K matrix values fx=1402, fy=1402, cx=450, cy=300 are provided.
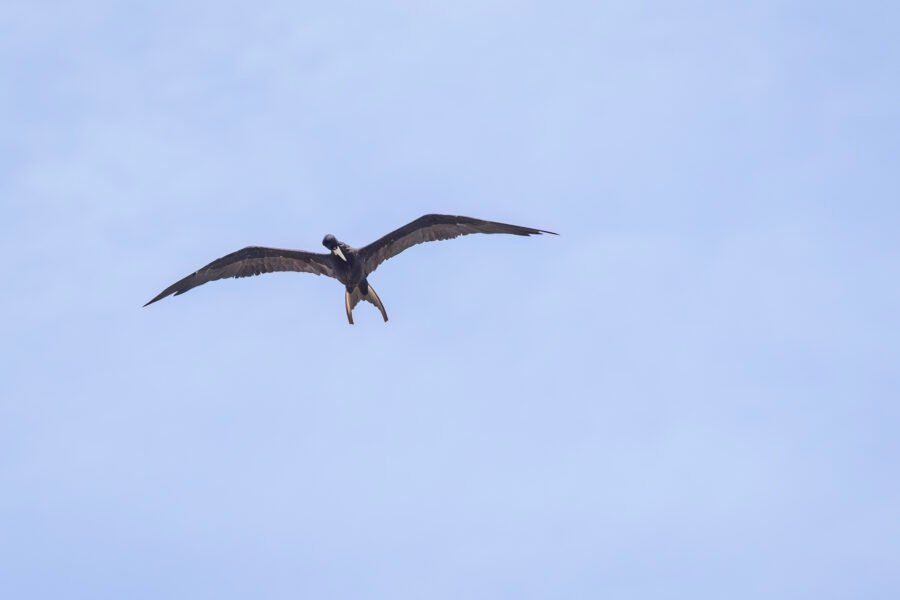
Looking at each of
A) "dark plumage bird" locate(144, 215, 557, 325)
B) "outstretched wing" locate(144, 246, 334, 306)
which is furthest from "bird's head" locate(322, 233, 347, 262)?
"outstretched wing" locate(144, 246, 334, 306)

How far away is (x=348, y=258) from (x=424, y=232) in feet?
6.19

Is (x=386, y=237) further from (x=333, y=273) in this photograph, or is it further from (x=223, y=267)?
(x=223, y=267)

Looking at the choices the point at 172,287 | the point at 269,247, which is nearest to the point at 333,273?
the point at 269,247

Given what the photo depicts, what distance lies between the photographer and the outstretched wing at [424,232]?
32438mm

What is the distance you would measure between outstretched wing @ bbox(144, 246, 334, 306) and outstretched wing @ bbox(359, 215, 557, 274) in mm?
1044

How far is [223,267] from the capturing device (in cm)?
3350

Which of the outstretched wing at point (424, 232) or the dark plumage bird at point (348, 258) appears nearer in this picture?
the outstretched wing at point (424, 232)

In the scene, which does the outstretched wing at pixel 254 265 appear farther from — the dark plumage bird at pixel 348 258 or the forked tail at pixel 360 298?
the forked tail at pixel 360 298

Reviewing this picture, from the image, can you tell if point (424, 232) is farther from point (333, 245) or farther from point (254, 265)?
point (254, 265)

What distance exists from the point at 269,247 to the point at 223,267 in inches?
48.2

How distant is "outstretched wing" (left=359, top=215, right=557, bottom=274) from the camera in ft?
106

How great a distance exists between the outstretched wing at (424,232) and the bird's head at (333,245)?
520 mm

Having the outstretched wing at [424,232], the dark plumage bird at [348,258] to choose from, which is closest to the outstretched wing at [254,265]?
the dark plumage bird at [348,258]

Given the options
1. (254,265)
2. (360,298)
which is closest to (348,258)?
(360,298)
